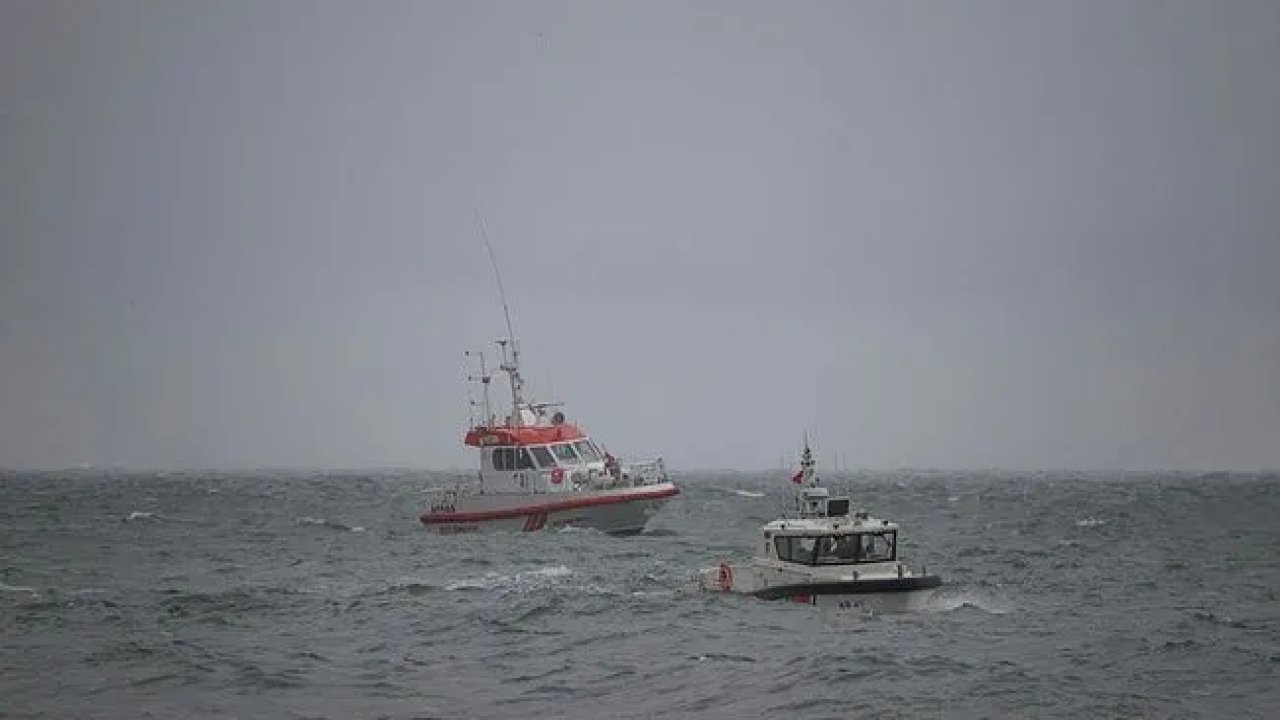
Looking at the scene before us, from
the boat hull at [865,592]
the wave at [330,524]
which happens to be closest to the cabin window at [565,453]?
the wave at [330,524]

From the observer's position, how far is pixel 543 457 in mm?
57375

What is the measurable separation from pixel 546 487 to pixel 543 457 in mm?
1272

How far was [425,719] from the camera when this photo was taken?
74.4 ft

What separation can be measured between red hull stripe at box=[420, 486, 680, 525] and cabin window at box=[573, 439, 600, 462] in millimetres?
3643

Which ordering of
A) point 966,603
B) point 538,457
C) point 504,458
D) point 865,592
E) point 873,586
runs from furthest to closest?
point 504,458, point 538,457, point 966,603, point 865,592, point 873,586

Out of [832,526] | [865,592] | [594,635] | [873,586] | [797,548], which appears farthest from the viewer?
[797,548]

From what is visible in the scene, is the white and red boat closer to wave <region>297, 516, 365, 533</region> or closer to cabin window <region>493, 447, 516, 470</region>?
cabin window <region>493, 447, 516, 470</region>

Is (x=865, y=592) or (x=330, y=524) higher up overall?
(x=865, y=592)

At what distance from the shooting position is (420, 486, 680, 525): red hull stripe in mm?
55625

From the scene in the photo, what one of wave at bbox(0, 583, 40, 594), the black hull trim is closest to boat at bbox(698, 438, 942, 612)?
the black hull trim

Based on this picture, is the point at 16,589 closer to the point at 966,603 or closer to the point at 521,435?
the point at 521,435

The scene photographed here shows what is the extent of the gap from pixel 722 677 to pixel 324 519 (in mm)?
57484

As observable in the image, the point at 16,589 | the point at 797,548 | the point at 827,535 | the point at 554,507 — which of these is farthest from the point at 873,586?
the point at 554,507

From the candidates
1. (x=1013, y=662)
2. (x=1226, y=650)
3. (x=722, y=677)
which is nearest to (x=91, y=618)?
(x=722, y=677)
